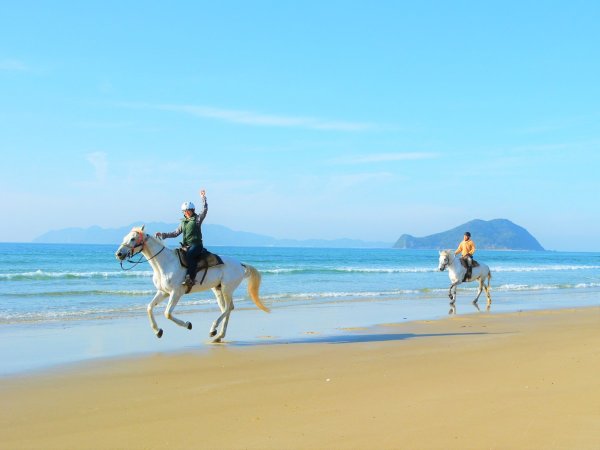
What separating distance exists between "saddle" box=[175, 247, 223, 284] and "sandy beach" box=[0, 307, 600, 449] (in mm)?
1575

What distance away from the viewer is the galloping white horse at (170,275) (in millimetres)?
10859

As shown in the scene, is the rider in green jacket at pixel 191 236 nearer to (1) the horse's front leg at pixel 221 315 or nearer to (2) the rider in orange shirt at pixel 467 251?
(1) the horse's front leg at pixel 221 315

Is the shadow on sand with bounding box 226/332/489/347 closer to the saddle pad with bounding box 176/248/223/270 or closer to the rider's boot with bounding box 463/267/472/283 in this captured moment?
the saddle pad with bounding box 176/248/223/270

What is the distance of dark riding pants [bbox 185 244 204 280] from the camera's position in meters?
11.4

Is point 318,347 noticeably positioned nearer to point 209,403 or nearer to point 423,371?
point 423,371

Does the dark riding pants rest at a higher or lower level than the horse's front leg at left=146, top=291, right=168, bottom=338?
higher

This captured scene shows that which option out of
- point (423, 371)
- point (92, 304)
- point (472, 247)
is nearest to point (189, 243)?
point (423, 371)

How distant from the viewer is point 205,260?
11695 millimetres

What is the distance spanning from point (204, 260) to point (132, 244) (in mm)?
1436

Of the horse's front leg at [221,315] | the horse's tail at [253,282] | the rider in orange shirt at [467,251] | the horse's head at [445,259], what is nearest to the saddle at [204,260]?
the horse's front leg at [221,315]

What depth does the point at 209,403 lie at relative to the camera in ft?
21.3

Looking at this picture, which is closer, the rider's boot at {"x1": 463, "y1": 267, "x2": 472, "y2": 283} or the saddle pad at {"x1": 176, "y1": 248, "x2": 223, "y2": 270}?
the saddle pad at {"x1": 176, "y1": 248, "x2": 223, "y2": 270}

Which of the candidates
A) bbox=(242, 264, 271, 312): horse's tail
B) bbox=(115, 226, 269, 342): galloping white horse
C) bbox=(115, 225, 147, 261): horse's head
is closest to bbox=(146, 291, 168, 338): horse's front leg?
bbox=(115, 226, 269, 342): galloping white horse

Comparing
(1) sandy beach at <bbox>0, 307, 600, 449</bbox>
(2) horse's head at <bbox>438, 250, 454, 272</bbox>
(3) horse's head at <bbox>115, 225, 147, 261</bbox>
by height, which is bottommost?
(1) sandy beach at <bbox>0, 307, 600, 449</bbox>
